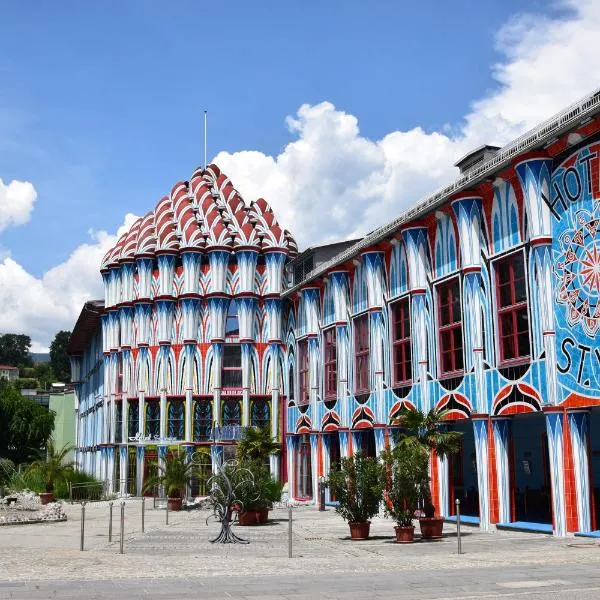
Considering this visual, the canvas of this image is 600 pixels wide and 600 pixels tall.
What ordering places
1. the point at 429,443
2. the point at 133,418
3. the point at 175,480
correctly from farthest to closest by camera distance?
the point at 133,418
the point at 175,480
the point at 429,443

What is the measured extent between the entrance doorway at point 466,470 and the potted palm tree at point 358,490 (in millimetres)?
10262

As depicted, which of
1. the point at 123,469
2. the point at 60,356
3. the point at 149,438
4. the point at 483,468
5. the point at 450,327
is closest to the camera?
the point at 483,468

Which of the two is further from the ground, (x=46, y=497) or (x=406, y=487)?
(x=406, y=487)

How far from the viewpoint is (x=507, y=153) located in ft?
91.6

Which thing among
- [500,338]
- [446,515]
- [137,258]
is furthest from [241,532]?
[137,258]

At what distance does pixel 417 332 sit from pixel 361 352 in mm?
6848

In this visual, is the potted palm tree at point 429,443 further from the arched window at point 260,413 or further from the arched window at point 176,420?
the arched window at point 176,420

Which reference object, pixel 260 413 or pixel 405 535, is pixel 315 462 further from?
pixel 405 535

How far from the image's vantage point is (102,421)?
2393 inches

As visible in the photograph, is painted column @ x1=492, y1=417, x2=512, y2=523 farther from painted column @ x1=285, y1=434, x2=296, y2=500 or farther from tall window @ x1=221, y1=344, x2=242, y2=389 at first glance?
tall window @ x1=221, y1=344, x2=242, y2=389

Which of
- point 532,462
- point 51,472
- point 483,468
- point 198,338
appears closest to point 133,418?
point 198,338

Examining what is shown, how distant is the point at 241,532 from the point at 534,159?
15.7m

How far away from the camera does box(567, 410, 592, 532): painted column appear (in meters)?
24.6

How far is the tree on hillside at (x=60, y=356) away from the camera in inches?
5748
